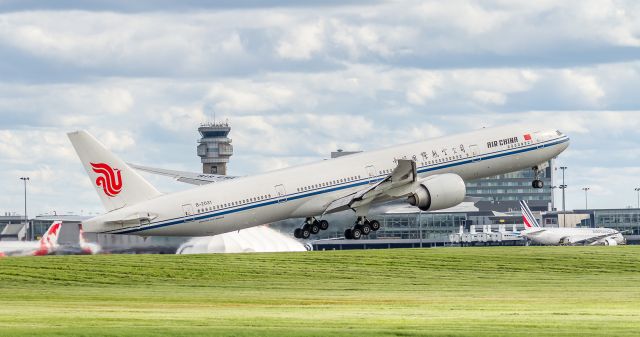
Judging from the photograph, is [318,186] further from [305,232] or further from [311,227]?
[305,232]

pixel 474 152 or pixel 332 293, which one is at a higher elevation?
pixel 474 152

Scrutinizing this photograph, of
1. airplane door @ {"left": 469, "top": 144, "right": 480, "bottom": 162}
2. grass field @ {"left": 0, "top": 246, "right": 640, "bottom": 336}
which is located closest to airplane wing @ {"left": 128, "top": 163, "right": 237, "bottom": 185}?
grass field @ {"left": 0, "top": 246, "right": 640, "bottom": 336}

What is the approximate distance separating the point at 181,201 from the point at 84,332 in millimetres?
35766

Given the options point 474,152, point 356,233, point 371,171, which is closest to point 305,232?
point 356,233

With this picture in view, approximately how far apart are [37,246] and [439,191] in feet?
A: 98.7

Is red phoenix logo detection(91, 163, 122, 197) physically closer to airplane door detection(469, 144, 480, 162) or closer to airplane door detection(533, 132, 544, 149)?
airplane door detection(469, 144, 480, 162)

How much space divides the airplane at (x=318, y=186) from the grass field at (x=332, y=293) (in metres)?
3.98

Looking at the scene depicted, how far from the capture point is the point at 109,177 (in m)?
77.5

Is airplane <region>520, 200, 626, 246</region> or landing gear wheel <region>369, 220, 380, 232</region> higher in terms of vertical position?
landing gear wheel <region>369, 220, 380, 232</region>

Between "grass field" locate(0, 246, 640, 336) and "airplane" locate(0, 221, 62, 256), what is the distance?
2.74 feet

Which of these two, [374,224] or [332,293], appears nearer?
[332,293]

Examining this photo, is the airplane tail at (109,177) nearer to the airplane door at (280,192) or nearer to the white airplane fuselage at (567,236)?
the airplane door at (280,192)

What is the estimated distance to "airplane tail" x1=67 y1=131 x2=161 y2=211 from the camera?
77438mm

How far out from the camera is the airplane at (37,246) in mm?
93000
